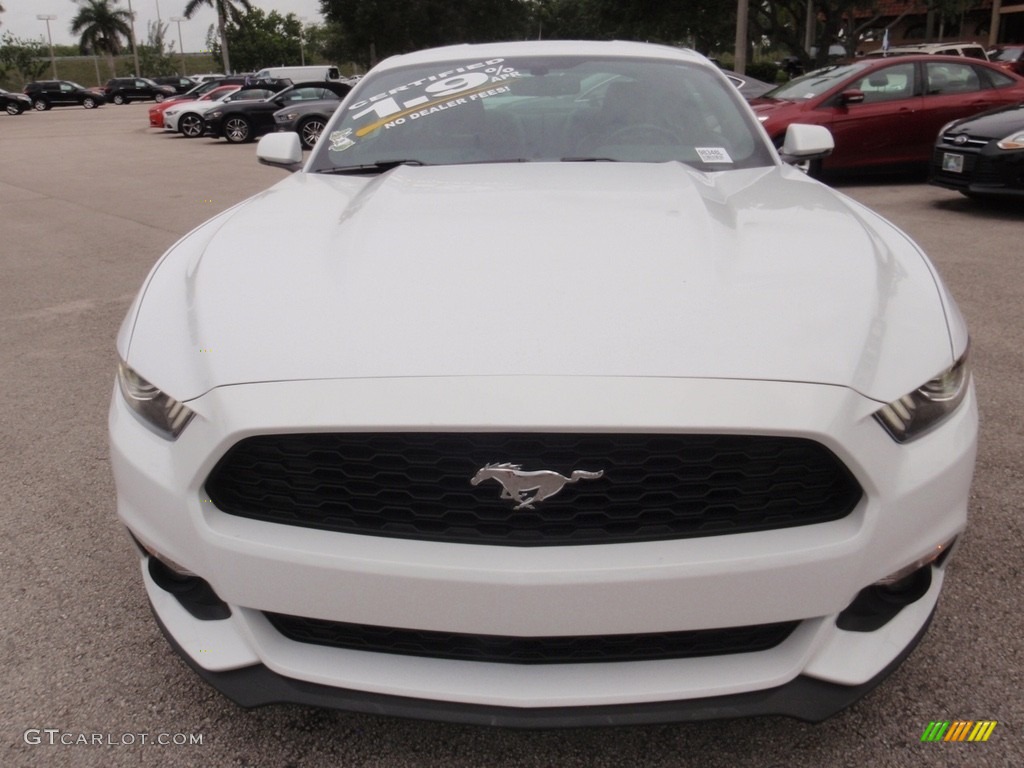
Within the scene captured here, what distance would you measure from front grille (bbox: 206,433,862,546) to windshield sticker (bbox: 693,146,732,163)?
63.4 inches

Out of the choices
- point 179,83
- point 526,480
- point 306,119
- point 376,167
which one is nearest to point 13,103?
point 179,83

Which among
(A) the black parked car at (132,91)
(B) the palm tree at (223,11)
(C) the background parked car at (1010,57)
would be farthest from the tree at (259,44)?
(C) the background parked car at (1010,57)

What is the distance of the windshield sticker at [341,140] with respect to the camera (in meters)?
3.15

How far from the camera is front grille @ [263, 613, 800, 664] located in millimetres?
1611

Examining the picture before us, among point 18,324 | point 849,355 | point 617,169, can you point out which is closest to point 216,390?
point 849,355

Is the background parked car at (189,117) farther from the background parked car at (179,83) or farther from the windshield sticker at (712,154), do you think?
the background parked car at (179,83)

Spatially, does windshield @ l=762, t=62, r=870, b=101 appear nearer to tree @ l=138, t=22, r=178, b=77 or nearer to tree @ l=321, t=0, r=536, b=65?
tree @ l=321, t=0, r=536, b=65

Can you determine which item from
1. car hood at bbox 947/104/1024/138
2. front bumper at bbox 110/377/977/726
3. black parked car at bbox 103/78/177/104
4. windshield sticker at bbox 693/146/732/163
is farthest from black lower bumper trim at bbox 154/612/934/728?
black parked car at bbox 103/78/177/104

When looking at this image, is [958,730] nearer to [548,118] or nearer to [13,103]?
[548,118]

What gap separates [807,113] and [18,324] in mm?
7860

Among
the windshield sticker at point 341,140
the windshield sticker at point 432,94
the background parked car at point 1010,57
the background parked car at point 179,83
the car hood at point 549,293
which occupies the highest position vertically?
the background parked car at point 179,83

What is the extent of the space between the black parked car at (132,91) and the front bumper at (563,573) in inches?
2363

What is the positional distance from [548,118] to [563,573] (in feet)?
6.63

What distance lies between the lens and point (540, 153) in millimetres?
2945
